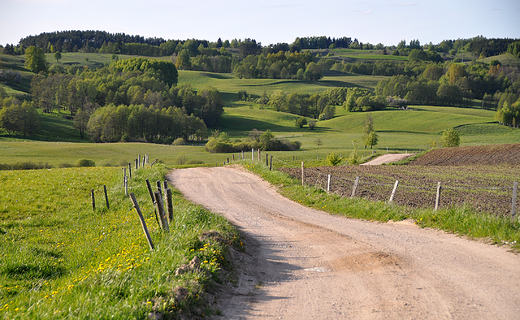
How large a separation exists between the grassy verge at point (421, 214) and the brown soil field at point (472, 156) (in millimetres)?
28062

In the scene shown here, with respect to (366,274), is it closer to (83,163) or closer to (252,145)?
(83,163)

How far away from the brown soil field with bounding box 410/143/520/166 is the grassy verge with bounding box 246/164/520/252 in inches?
1105

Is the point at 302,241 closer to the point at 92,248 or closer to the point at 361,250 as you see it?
the point at 361,250

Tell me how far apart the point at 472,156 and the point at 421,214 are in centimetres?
3750

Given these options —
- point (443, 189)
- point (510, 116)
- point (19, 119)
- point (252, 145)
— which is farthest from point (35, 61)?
point (443, 189)

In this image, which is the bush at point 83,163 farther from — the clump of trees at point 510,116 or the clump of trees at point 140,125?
the clump of trees at point 510,116

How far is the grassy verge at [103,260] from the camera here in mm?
6371

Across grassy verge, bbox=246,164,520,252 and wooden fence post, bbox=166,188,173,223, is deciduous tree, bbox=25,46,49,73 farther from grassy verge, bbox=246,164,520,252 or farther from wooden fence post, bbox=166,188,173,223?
wooden fence post, bbox=166,188,173,223

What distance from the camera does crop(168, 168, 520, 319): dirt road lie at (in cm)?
693

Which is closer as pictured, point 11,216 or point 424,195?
point 11,216

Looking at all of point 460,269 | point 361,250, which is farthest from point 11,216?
point 460,269

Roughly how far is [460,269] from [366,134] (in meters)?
80.5

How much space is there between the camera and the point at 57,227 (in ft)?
53.6

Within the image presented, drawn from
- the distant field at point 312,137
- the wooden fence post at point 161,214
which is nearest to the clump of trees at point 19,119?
the distant field at point 312,137
